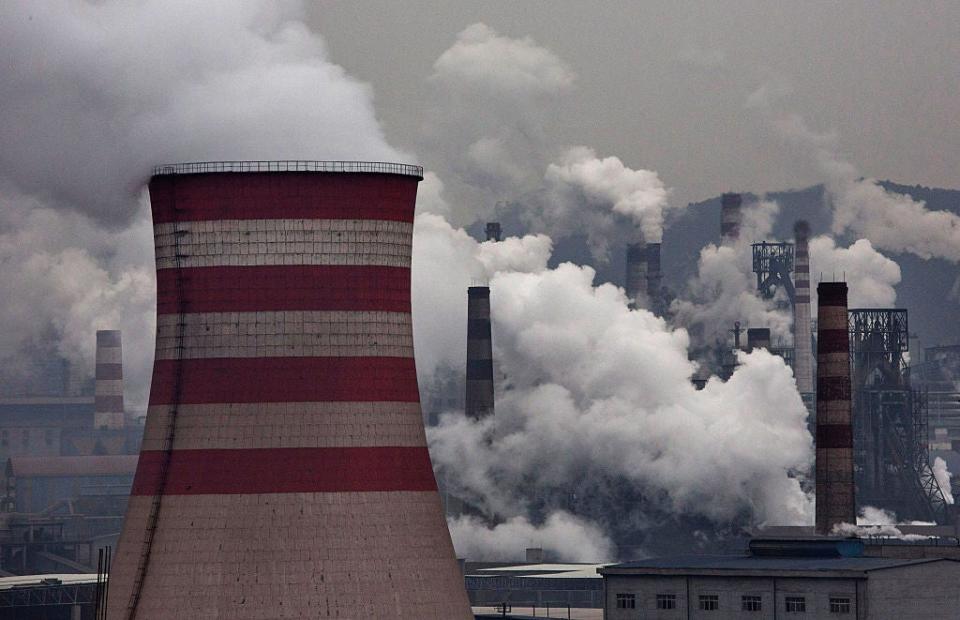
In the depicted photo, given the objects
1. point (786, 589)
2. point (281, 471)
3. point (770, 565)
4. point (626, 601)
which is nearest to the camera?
point (281, 471)

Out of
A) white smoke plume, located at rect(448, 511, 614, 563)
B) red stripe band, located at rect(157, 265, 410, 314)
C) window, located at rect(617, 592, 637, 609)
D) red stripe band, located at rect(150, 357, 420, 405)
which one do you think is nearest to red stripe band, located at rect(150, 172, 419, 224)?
red stripe band, located at rect(157, 265, 410, 314)

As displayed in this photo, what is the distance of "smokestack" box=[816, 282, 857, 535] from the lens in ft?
207

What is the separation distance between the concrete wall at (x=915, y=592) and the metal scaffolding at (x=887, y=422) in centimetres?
4037

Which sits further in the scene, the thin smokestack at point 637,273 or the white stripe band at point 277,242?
the thin smokestack at point 637,273

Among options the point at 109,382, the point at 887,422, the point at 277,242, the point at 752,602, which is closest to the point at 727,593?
the point at 752,602

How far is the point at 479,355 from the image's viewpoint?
278ft

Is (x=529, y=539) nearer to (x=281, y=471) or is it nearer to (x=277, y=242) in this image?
(x=281, y=471)

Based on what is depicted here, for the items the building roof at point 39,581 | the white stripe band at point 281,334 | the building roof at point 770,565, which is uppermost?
the white stripe band at point 281,334

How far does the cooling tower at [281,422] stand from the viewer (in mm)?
29750

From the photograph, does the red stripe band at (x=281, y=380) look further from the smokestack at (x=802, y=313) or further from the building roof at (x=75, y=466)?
the smokestack at (x=802, y=313)

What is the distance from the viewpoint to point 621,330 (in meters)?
92.2

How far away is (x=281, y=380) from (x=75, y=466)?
273 ft

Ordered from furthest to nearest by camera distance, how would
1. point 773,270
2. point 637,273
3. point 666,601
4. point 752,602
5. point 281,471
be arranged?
1. point 773,270
2. point 637,273
3. point 666,601
4. point 752,602
5. point 281,471

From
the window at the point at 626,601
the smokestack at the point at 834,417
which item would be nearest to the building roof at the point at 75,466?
the smokestack at the point at 834,417
